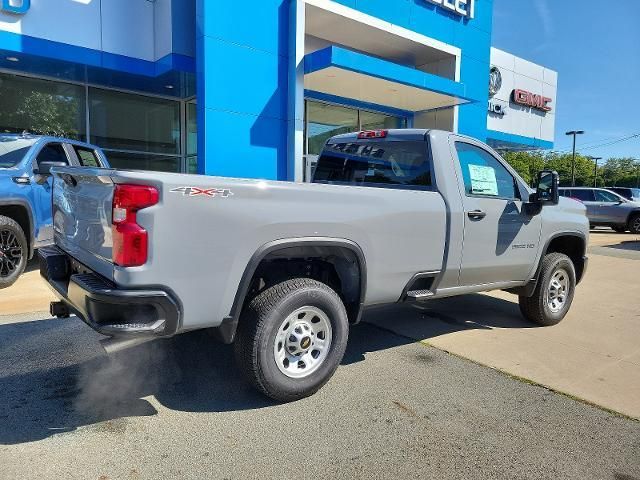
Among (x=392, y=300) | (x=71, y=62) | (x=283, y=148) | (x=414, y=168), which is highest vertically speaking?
(x=71, y=62)

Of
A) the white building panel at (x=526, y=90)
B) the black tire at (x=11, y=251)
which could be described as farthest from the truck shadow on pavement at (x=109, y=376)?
the white building panel at (x=526, y=90)

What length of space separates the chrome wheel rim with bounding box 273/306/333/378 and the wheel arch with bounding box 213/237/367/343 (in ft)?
1.09

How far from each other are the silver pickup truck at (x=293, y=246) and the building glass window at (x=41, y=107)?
33.2ft

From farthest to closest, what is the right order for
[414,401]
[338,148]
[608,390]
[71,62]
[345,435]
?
[71,62] → [338,148] → [608,390] → [414,401] → [345,435]

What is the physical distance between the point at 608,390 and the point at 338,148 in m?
3.29

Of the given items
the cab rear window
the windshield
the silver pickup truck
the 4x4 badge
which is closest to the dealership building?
the windshield

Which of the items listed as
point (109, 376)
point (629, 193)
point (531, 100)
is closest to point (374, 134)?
point (109, 376)

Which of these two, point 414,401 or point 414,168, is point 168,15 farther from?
point 414,401

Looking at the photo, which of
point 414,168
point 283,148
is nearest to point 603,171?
point 283,148

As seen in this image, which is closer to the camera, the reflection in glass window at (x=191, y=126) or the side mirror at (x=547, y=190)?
the side mirror at (x=547, y=190)

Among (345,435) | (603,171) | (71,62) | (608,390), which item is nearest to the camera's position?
(345,435)

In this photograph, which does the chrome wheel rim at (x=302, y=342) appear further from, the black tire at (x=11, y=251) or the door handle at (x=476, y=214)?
the black tire at (x=11, y=251)

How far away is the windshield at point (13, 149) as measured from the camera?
6445 mm

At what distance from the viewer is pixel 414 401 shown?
345 cm
